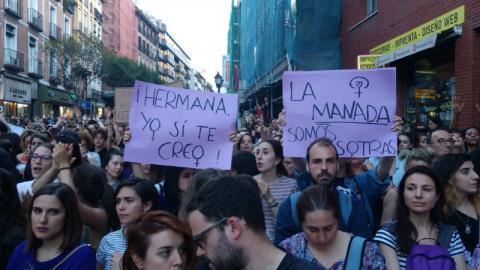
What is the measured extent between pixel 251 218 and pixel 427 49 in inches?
400

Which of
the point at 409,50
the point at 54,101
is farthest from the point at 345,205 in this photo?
the point at 54,101

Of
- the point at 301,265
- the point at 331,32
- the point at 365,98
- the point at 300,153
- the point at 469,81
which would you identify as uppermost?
the point at 331,32

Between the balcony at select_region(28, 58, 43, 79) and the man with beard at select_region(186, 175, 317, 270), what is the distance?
110 feet

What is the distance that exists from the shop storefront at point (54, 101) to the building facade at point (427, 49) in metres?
27.1

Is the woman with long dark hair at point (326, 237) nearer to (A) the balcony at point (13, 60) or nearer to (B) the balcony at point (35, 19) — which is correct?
(A) the balcony at point (13, 60)

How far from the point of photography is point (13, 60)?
2920 centimetres

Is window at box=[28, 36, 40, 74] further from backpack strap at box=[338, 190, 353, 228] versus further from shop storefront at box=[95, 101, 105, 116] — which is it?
backpack strap at box=[338, 190, 353, 228]

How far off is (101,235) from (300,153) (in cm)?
192

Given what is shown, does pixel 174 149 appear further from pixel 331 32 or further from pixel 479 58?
pixel 331 32

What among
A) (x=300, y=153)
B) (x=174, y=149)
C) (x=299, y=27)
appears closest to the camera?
(x=300, y=153)

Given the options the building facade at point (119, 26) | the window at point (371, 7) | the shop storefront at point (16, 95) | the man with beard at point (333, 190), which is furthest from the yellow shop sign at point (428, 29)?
the building facade at point (119, 26)

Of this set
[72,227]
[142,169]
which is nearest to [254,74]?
[142,169]

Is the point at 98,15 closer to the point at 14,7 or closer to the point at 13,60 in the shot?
the point at 14,7

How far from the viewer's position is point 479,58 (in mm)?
8953
